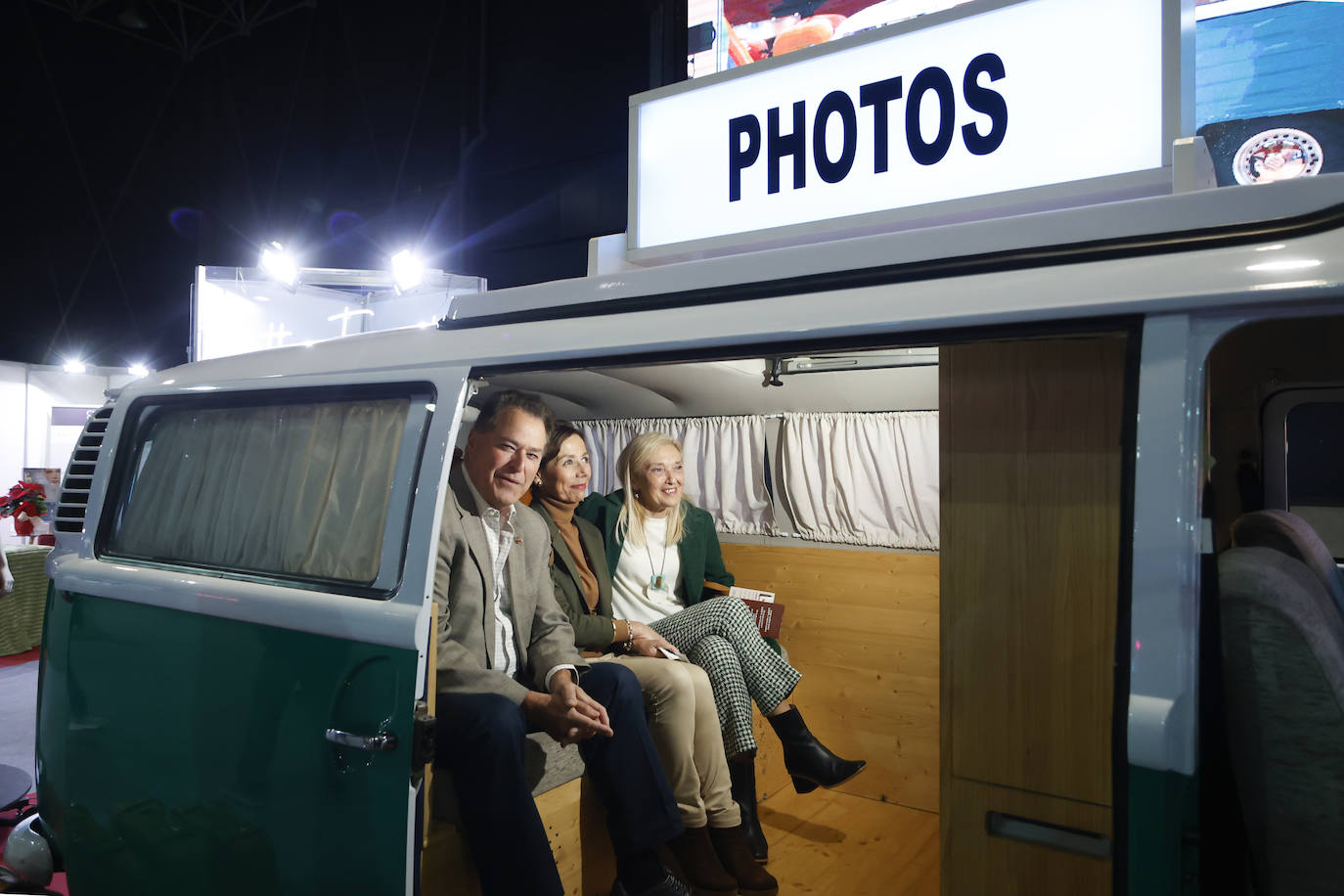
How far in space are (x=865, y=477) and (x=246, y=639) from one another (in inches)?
129

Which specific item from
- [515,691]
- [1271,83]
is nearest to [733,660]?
[515,691]

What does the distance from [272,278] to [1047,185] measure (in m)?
8.36

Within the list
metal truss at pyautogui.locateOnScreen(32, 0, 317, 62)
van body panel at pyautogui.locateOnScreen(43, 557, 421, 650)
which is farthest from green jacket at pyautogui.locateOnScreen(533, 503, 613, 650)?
metal truss at pyautogui.locateOnScreen(32, 0, 317, 62)

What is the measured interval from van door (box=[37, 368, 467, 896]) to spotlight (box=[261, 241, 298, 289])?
6.41 metres

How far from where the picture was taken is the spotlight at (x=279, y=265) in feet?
26.7

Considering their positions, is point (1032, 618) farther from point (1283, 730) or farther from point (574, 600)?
point (574, 600)

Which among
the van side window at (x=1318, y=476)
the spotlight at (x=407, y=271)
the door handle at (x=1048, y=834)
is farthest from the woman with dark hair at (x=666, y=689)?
the spotlight at (x=407, y=271)

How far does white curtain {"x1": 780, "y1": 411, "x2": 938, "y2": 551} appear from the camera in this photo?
428cm

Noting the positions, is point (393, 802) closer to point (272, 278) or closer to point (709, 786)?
point (709, 786)

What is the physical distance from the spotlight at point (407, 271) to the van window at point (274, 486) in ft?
20.1

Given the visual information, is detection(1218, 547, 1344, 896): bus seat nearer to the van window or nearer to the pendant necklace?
the van window

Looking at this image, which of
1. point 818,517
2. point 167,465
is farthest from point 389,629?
point 818,517

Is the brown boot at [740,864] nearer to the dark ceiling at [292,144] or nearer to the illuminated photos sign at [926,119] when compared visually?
the illuminated photos sign at [926,119]

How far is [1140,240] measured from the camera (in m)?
1.18
